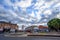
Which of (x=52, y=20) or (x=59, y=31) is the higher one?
(x=52, y=20)

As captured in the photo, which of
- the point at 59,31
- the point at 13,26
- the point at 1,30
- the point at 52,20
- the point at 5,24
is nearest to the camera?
the point at 59,31

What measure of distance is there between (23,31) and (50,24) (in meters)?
9.06

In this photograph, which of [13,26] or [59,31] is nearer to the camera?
[59,31]

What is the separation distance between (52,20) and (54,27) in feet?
11.3

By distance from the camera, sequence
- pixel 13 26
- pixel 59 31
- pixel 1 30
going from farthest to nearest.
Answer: pixel 13 26 < pixel 1 30 < pixel 59 31

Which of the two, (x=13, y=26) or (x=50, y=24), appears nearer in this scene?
(x=50, y=24)

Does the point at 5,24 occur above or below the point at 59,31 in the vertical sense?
above

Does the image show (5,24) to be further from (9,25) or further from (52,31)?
(52,31)

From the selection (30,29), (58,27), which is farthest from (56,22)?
(30,29)

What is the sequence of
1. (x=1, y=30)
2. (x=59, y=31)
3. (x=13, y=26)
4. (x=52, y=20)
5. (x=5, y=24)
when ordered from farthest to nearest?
1. (x=5, y=24)
2. (x=13, y=26)
3. (x=1, y=30)
4. (x=52, y=20)
5. (x=59, y=31)

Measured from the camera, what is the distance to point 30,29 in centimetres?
6084

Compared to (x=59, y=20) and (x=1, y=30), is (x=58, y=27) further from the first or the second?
(x=1, y=30)

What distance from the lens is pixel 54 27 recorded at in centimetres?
5512

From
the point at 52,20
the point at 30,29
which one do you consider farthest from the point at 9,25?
the point at 52,20
